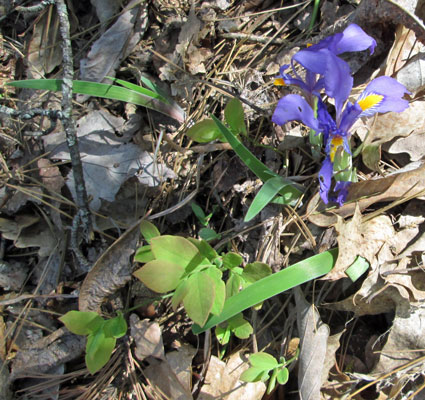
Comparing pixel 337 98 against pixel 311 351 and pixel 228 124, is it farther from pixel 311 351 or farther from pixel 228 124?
pixel 311 351

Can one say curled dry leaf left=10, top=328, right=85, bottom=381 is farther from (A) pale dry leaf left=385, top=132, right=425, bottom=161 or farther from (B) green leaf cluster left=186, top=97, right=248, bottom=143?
(A) pale dry leaf left=385, top=132, right=425, bottom=161

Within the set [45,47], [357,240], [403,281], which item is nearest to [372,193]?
[357,240]

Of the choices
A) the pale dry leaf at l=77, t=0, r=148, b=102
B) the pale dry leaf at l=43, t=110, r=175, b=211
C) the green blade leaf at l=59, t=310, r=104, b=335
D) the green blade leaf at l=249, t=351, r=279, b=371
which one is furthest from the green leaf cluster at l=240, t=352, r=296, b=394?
the pale dry leaf at l=77, t=0, r=148, b=102

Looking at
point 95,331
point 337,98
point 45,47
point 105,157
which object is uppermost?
point 337,98

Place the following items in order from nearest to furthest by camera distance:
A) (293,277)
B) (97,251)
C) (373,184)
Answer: (293,277) → (373,184) → (97,251)

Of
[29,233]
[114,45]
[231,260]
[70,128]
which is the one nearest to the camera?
[231,260]

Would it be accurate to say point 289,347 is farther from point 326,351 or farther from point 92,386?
point 92,386

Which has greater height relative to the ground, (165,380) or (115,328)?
(115,328)

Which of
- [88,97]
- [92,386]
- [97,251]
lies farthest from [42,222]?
[92,386]
